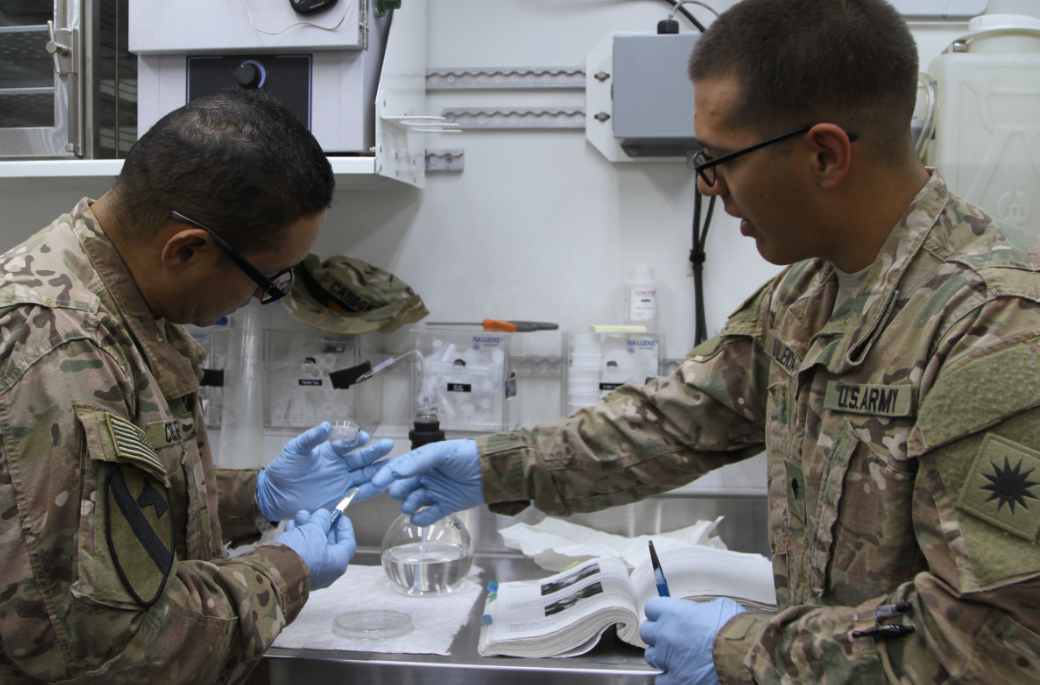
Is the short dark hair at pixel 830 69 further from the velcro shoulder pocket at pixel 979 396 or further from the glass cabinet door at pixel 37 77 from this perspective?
the glass cabinet door at pixel 37 77

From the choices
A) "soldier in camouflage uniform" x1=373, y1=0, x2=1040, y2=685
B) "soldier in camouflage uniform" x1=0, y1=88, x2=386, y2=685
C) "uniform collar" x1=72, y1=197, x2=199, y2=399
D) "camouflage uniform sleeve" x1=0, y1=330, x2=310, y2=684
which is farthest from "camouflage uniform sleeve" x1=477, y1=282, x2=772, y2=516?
"camouflage uniform sleeve" x1=0, y1=330, x2=310, y2=684

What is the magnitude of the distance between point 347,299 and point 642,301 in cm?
76

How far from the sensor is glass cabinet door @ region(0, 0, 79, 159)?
5.11 feet

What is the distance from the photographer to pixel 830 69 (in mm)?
860

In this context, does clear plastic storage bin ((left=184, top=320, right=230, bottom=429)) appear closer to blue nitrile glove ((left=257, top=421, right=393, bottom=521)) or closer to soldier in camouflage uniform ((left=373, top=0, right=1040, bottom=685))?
blue nitrile glove ((left=257, top=421, right=393, bottom=521))

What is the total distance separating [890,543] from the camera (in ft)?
2.76

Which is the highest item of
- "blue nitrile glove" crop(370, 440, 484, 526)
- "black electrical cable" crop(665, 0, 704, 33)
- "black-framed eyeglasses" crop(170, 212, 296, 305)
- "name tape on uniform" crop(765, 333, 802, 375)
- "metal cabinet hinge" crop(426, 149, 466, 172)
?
"black electrical cable" crop(665, 0, 704, 33)

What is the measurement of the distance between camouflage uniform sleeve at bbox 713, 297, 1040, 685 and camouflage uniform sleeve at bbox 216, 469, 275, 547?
95 centimetres

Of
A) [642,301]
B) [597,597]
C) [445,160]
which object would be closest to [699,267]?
[642,301]

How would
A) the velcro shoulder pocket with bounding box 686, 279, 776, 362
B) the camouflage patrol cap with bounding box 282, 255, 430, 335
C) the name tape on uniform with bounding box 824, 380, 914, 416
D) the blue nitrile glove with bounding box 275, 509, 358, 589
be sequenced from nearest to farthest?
1. the name tape on uniform with bounding box 824, 380, 914, 416
2. the blue nitrile glove with bounding box 275, 509, 358, 589
3. the velcro shoulder pocket with bounding box 686, 279, 776, 362
4. the camouflage patrol cap with bounding box 282, 255, 430, 335

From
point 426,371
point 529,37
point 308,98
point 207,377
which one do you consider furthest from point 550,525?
point 529,37

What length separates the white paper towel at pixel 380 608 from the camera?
1.17 metres

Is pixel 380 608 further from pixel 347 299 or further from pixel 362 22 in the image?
pixel 362 22

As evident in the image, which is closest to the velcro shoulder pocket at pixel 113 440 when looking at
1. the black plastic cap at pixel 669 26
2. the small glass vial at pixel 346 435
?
the small glass vial at pixel 346 435
